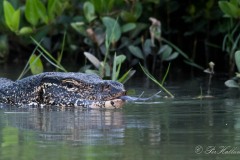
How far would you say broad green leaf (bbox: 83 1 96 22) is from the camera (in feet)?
27.5

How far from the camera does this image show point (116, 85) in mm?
6168

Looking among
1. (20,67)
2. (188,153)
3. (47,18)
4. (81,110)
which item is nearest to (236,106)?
(81,110)

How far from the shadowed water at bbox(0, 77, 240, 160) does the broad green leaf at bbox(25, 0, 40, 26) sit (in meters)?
2.23

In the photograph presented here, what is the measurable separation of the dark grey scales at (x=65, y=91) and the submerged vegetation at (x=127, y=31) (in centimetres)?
66

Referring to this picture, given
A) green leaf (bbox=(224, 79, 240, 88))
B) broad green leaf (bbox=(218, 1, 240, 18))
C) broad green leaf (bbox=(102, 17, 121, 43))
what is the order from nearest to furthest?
green leaf (bbox=(224, 79, 240, 88))
broad green leaf (bbox=(218, 1, 240, 18))
broad green leaf (bbox=(102, 17, 121, 43))

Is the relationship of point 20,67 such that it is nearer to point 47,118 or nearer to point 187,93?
point 187,93

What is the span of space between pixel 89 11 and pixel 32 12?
2.06 feet

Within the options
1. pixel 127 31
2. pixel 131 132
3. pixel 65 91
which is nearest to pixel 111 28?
pixel 127 31

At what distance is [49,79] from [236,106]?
1.54 metres

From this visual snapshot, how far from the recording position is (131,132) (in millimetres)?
4906

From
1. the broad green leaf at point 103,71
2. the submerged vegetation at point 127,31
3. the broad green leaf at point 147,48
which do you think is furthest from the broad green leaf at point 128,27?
the broad green leaf at point 103,71

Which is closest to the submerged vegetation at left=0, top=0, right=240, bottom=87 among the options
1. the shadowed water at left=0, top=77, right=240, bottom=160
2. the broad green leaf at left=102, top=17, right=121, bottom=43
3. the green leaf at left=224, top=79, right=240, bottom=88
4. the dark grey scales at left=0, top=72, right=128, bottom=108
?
the broad green leaf at left=102, top=17, right=121, bottom=43

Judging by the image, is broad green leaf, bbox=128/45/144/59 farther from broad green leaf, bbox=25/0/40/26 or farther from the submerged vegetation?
broad green leaf, bbox=25/0/40/26

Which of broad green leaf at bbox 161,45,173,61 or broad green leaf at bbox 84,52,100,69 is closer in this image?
broad green leaf at bbox 84,52,100,69
